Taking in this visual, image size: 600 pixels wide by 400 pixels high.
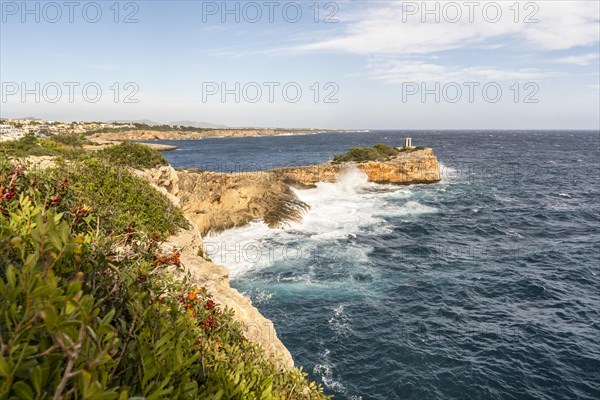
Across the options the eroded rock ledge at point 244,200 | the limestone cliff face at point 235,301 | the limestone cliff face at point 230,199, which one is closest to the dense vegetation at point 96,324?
the limestone cliff face at point 235,301

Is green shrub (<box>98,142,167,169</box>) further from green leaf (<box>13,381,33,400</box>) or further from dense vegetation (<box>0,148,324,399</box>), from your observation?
green leaf (<box>13,381,33,400</box>)

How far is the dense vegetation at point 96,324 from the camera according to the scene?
193 cm

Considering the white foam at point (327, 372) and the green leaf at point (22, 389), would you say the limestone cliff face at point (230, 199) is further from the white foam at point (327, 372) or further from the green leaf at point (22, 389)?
the green leaf at point (22, 389)

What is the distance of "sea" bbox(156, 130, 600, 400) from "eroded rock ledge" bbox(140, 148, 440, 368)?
6.44ft

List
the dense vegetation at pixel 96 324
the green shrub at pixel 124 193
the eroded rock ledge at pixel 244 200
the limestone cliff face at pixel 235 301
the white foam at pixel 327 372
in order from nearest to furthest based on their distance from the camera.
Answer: the dense vegetation at pixel 96 324 → the limestone cliff face at pixel 235 301 → the eroded rock ledge at pixel 244 200 → the green shrub at pixel 124 193 → the white foam at pixel 327 372

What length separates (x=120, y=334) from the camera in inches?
119

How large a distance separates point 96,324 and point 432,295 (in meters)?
19.4

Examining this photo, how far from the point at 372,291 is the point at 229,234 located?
13.6m

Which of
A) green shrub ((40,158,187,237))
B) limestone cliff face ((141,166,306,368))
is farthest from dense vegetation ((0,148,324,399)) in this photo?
limestone cliff face ((141,166,306,368))

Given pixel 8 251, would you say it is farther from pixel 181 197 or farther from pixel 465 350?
pixel 181 197

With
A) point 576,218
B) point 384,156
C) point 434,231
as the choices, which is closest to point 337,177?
point 384,156

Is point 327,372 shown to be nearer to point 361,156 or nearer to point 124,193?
point 124,193

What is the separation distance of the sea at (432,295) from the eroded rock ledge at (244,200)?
1964 millimetres

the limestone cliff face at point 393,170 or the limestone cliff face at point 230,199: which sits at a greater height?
the limestone cliff face at point 393,170
